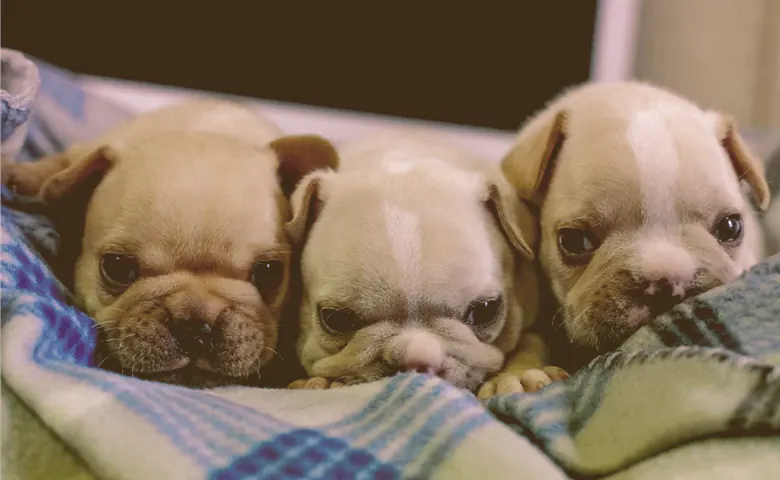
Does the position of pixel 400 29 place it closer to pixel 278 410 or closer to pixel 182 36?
pixel 182 36

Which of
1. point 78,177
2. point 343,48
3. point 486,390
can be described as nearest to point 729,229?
point 486,390

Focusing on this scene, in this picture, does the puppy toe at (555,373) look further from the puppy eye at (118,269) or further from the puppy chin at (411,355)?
the puppy eye at (118,269)

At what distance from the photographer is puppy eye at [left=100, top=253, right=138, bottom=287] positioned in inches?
48.7

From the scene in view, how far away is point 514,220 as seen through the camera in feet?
4.21

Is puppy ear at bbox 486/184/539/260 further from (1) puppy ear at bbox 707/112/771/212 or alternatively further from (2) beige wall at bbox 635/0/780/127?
(2) beige wall at bbox 635/0/780/127

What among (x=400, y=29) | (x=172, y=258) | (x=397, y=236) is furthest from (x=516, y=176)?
(x=400, y=29)

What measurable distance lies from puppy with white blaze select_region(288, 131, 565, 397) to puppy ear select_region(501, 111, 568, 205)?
35 mm

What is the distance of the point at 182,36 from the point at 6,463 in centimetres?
185

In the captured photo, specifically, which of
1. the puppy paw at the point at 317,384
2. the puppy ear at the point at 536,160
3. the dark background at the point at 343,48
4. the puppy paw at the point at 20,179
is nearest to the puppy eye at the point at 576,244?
the puppy ear at the point at 536,160

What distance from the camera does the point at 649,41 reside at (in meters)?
2.91

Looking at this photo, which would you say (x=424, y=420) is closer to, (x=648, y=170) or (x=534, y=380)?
(x=534, y=380)

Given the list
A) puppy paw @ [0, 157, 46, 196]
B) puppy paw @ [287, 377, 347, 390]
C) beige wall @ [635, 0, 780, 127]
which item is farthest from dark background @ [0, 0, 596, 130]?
puppy paw @ [287, 377, 347, 390]

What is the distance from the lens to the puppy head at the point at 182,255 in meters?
1.15

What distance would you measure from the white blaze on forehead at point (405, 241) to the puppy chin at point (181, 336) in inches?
10.0
